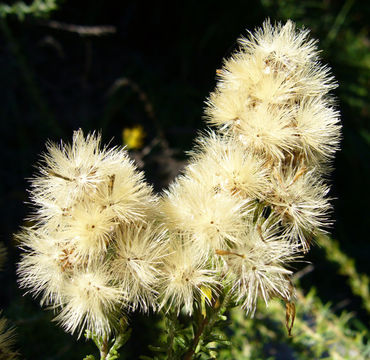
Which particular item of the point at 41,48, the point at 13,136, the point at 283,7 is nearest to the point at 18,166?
the point at 13,136

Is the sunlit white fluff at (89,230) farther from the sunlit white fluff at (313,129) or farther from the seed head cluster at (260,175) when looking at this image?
the sunlit white fluff at (313,129)

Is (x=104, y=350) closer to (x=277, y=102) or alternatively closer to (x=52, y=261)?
Result: (x=52, y=261)

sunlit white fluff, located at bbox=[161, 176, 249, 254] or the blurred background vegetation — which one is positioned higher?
the blurred background vegetation

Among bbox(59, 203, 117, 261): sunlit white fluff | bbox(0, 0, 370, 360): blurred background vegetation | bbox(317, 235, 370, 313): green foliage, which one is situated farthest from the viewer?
bbox(0, 0, 370, 360): blurred background vegetation

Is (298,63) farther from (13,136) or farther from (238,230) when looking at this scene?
(13,136)

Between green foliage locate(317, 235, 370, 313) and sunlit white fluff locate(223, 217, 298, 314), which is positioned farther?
green foliage locate(317, 235, 370, 313)

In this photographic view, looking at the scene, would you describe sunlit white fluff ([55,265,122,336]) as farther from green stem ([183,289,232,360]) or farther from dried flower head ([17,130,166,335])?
green stem ([183,289,232,360])

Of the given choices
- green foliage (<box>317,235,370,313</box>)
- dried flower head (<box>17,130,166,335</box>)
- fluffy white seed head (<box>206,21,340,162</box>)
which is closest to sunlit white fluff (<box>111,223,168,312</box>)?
dried flower head (<box>17,130,166,335</box>)
